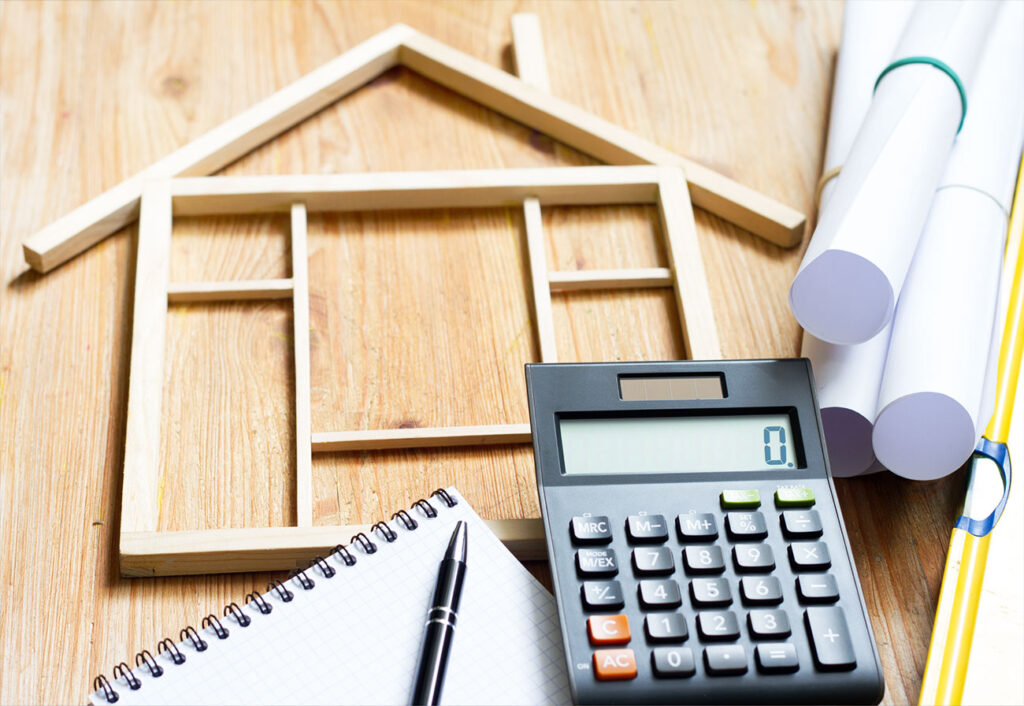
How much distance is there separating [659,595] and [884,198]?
280 mm

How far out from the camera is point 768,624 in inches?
19.6

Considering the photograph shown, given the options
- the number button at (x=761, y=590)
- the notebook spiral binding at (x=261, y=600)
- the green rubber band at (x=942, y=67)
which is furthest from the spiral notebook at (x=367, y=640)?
the green rubber band at (x=942, y=67)

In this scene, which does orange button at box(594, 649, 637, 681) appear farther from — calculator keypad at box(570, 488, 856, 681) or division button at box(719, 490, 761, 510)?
division button at box(719, 490, 761, 510)

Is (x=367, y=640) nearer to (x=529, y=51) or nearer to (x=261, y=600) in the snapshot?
(x=261, y=600)

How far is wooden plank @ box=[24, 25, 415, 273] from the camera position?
2.36 ft

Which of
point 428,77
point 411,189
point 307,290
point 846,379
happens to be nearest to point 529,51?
point 428,77

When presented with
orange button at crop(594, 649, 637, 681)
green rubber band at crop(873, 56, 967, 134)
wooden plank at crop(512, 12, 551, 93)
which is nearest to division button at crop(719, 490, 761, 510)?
orange button at crop(594, 649, 637, 681)

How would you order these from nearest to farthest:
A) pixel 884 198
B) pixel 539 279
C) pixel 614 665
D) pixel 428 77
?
1. pixel 614 665
2. pixel 884 198
3. pixel 539 279
4. pixel 428 77

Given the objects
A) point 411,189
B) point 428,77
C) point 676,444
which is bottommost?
point 676,444

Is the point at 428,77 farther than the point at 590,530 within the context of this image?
Yes

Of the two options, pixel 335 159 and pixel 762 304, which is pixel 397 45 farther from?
pixel 762 304

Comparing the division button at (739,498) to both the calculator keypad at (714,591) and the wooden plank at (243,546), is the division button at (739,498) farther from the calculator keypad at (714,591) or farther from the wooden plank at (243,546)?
the wooden plank at (243,546)

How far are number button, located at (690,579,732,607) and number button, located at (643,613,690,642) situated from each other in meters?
0.01

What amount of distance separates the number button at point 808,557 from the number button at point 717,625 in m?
0.05
